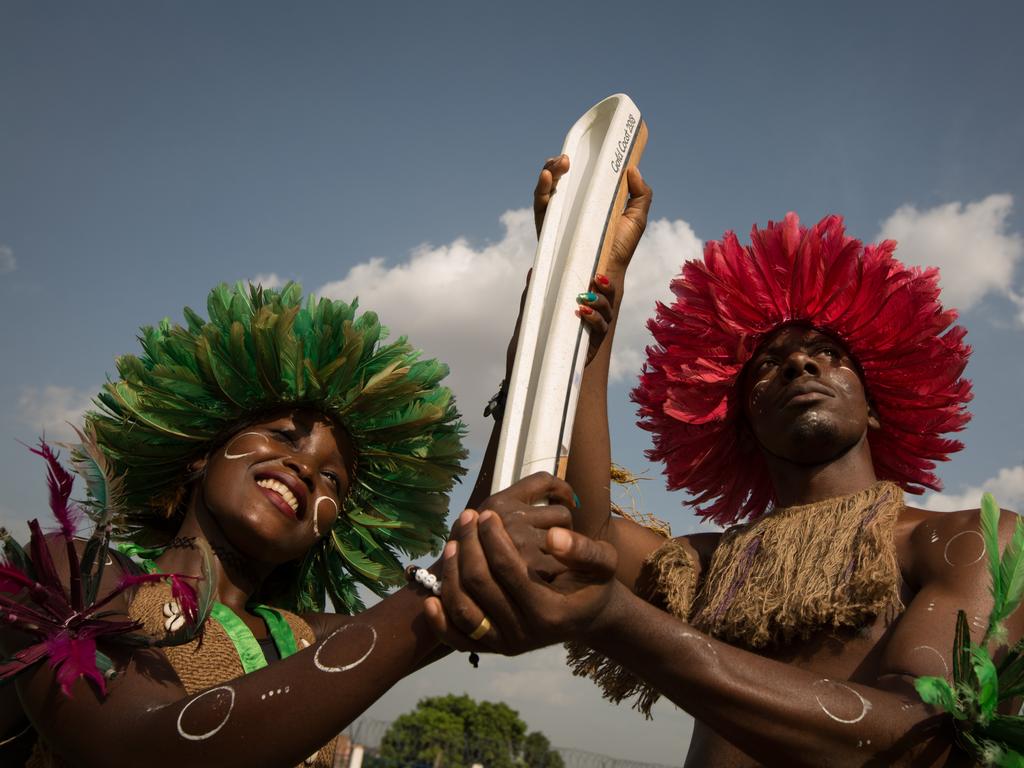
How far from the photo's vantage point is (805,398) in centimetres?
281

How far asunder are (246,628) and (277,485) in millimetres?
503

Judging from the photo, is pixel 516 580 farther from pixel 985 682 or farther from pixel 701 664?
pixel 985 682

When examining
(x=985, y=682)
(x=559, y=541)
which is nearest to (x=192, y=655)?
(x=559, y=541)

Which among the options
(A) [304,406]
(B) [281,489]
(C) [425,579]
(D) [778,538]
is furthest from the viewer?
(A) [304,406]

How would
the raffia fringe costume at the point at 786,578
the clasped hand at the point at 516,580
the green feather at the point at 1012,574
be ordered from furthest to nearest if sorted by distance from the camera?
the raffia fringe costume at the point at 786,578
the green feather at the point at 1012,574
the clasped hand at the point at 516,580

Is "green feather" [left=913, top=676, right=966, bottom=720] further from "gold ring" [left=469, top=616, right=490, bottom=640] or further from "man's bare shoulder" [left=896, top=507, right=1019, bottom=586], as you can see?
"gold ring" [left=469, top=616, right=490, bottom=640]

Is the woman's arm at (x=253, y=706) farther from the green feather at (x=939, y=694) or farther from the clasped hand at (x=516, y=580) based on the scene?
the green feather at (x=939, y=694)

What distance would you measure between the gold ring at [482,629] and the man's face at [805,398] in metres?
1.52

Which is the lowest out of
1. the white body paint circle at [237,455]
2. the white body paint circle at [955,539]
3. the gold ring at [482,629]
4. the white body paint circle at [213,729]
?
the white body paint circle at [213,729]

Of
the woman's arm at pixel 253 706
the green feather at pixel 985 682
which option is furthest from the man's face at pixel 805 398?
the woman's arm at pixel 253 706

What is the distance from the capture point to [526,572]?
5.32 feet

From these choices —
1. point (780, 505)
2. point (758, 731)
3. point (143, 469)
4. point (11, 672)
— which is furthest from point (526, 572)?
point (143, 469)

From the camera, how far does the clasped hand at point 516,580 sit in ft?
5.35

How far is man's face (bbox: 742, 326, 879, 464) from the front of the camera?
9.18 feet
